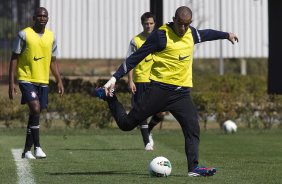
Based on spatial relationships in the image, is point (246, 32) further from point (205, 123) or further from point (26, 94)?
point (26, 94)

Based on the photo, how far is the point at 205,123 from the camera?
887 inches

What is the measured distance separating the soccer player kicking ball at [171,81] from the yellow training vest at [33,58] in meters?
2.85

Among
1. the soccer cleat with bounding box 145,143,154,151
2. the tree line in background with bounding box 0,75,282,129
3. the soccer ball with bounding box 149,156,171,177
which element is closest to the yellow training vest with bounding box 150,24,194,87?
the soccer ball with bounding box 149,156,171,177

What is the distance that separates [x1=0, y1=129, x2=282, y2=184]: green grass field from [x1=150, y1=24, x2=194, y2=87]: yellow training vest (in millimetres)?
1148

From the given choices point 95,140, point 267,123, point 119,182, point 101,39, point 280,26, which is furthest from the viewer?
point 101,39

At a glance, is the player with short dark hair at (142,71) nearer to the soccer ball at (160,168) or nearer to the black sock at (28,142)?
the black sock at (28,142)

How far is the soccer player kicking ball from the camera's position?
11805 mm

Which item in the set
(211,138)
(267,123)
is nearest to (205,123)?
(267,123)

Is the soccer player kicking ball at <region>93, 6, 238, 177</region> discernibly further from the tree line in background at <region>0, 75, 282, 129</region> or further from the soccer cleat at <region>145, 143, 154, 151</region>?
the tree line in background at <region>0, 75, 282, 129</region>

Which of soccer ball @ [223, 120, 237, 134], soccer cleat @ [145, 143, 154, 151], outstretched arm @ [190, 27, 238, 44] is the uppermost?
outstretched arm @ [190, 27, 238, 44]

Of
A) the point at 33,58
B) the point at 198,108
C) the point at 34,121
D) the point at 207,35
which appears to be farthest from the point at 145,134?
the point at 198,108

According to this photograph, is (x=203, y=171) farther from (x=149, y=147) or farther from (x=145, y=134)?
(x=145, y=134)

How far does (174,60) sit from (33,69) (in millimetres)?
3399

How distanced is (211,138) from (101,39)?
11.2 metres
